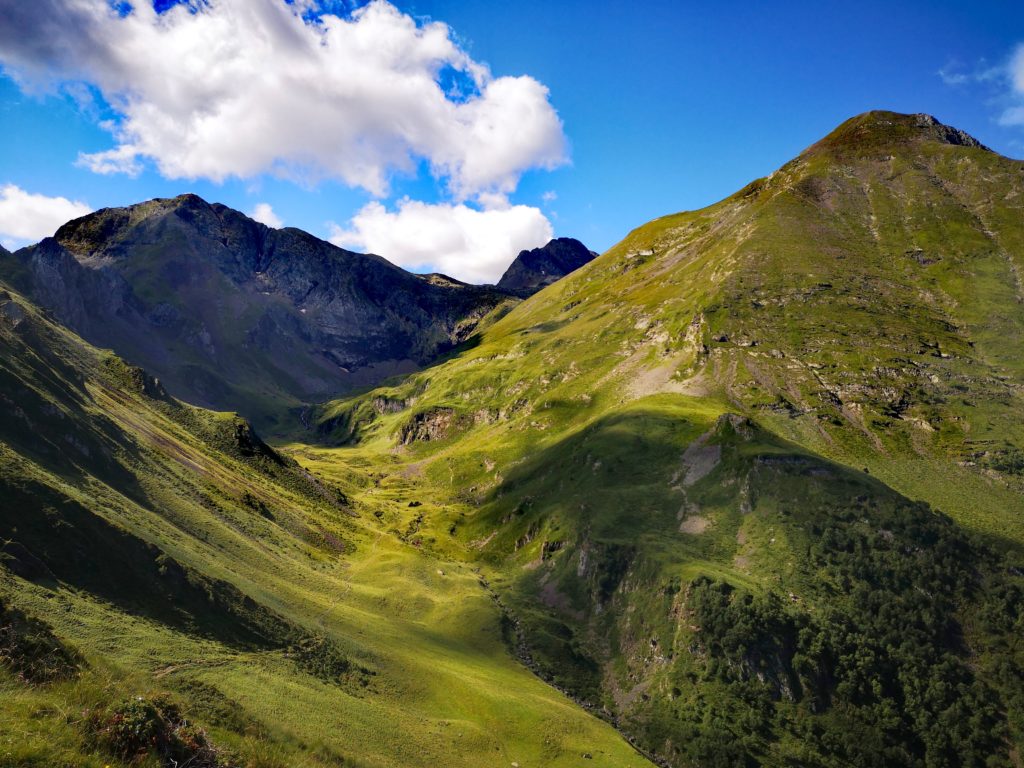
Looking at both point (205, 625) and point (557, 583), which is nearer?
point (205, 625)

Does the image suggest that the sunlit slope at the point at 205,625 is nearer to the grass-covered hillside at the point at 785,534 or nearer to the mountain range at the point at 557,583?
the mountain range at the point at 557,583

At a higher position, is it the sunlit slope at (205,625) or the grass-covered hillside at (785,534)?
the grass-covered hillside at (785,534)

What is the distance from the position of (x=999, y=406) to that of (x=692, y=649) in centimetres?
12476

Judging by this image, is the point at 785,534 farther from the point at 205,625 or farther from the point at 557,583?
the point at 205,625

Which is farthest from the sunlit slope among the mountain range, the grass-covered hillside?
the grass-covered hillside

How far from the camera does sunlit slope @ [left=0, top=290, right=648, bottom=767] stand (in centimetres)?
2889

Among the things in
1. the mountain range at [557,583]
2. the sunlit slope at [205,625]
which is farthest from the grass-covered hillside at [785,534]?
the sunlit slope at [205,625]

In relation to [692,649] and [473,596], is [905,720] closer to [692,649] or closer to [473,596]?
[692,649]

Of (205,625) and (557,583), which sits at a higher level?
(557,583)

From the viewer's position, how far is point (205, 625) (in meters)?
51.5

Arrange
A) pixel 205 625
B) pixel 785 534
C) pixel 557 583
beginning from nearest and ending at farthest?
pixel 205 625
pixel 785 534
pixel 557 583

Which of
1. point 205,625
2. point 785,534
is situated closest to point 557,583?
point 785,534

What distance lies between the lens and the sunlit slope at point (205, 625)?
2889 centimetres

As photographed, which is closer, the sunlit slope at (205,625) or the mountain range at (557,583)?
the sunlit slope at (205,625)
